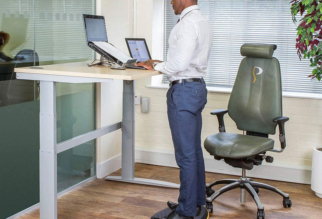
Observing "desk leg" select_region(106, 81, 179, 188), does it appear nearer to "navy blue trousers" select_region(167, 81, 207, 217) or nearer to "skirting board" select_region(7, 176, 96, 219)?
"skirting board" select_region(7, 176, 96, 219)

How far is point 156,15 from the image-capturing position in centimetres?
464

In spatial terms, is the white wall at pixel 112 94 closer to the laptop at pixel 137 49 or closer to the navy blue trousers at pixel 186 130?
the laptop at pixel 137 49

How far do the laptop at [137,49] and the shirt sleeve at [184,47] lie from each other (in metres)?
0.63

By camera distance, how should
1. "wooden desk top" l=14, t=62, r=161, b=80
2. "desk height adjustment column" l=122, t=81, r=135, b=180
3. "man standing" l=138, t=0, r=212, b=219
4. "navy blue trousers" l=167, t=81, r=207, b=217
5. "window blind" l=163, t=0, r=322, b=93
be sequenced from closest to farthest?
"wooden desk top" l=14, t=62, r=161, b=80, "man standing" l=138, t=0, r=212, b=219, "navy blue trousers" l=167, t=81, r=207, b=217, "desk height adjustment column" l=122, t=81, r=135, b=180, "window blind" l=163, t=0, r=322, b=93

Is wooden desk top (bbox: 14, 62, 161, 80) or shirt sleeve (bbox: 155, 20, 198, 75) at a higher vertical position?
shirt sleeve (bbox: 155, 20, 198, 75)

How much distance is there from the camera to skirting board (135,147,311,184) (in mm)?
4152

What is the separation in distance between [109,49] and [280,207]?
5.91 feet

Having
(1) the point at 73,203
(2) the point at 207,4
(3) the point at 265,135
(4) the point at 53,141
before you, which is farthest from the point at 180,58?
(2) the point at 207,4

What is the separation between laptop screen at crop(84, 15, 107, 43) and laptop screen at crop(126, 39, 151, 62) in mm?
208

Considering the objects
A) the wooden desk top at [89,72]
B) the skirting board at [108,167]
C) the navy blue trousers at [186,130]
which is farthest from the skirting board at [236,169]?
the wooden desk top at [89,72]

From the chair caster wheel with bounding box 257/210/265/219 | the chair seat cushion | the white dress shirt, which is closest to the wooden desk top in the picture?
the white dress shirt

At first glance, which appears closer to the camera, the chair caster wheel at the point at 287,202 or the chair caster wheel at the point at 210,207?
the chair caster wheel at the point at 210,207

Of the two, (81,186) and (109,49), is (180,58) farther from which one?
(81,186)

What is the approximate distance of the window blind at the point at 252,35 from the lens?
426 centimetres
